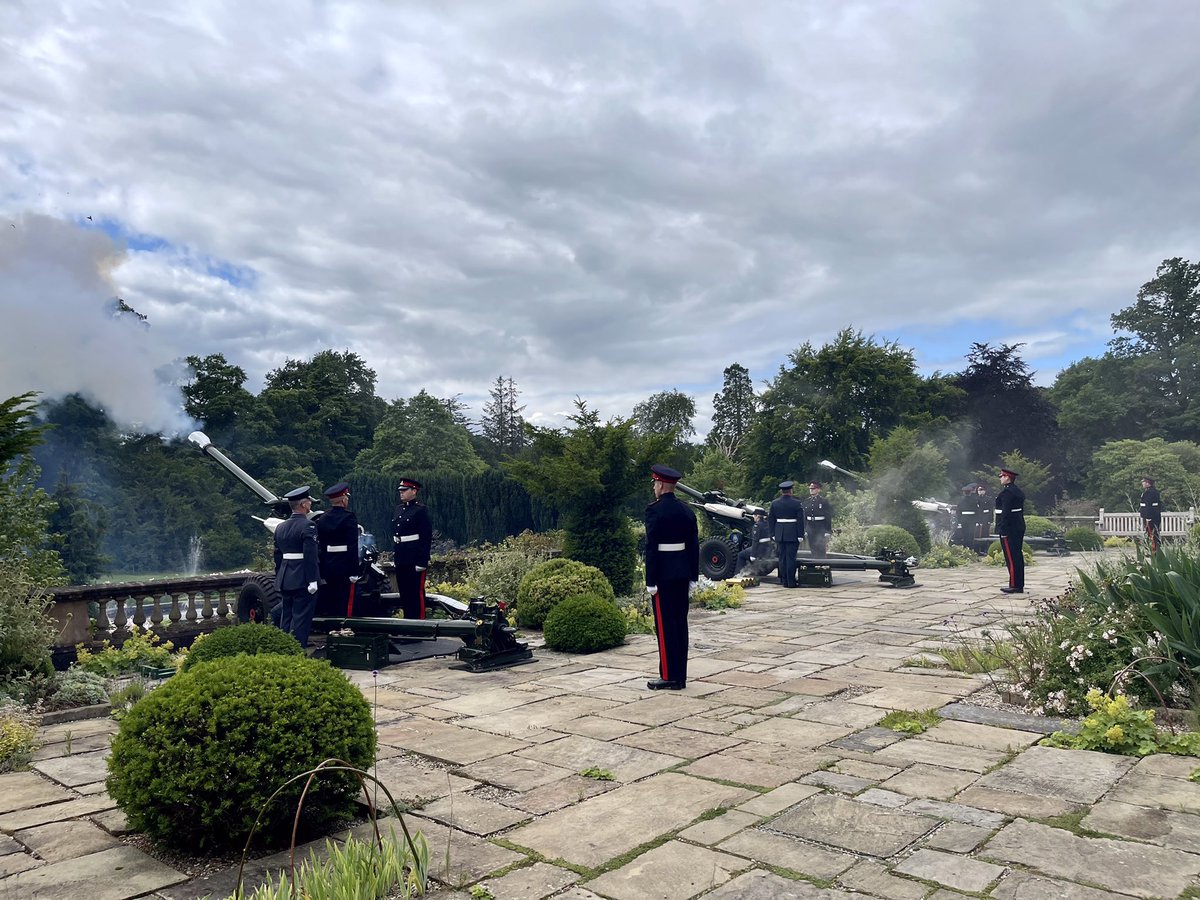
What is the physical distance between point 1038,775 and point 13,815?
5265 mm

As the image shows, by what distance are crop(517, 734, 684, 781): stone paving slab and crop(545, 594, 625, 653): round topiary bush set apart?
3295mm

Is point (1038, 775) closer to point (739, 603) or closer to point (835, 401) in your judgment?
point (739, 603)

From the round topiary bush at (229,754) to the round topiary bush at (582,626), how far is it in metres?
4.95

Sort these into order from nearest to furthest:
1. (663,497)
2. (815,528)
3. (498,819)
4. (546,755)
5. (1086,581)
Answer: (498,819)
(546,755)
(1086,581)
(663,497)
(815,528)

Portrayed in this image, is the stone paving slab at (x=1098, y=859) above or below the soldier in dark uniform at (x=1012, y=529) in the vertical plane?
below

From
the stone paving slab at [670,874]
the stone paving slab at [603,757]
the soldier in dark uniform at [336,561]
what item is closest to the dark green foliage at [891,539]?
the soldier in dark uniform at [336,561]

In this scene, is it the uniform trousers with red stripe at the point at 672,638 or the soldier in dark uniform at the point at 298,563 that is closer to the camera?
the uniform trousers with red stripe at the point at 672,638

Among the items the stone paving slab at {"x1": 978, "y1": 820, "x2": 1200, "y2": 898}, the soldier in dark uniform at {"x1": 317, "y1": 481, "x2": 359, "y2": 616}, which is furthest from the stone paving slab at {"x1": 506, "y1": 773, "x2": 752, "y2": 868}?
the soldier in dark uniform at {"x1": 317, "y1": 481, "x2": 359, "y2": 616}

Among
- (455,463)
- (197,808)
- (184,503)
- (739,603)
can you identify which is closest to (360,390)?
(455,463)

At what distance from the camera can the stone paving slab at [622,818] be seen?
3.76m

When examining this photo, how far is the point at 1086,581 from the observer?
682 centimetres

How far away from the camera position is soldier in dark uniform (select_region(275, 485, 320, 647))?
8.20m

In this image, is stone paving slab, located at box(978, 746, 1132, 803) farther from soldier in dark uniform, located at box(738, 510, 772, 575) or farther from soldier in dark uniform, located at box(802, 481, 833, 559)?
soldier in dark uniform, located at box(802, 481, 833, 559)

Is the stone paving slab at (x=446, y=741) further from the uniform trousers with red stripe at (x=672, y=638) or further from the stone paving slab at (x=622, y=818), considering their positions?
the uniform trousers with red stripe at (x=672, y=638)
